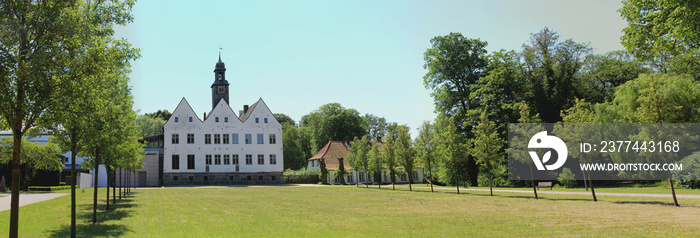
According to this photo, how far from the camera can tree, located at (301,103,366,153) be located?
83438mm

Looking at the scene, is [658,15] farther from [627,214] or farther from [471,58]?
[471,58]

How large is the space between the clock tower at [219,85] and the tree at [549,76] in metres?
43.0

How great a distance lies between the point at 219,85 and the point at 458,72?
1476 inches

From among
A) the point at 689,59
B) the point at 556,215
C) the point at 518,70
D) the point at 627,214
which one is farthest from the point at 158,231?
the point at 689,59

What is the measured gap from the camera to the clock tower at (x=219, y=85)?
66.2m

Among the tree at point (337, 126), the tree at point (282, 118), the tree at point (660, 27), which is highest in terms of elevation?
the tree at point (282, 118)

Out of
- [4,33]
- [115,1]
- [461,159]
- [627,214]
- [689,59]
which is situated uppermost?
[689,59]

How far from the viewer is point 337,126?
83.5m

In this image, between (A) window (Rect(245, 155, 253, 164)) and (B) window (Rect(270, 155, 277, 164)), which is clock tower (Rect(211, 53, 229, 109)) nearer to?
(A) window (Rect(245, 155, 253, 164))

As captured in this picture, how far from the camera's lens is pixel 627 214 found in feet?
51.0

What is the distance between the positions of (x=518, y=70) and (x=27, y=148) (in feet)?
162

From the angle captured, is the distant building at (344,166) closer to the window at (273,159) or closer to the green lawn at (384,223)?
the window at (273,159)

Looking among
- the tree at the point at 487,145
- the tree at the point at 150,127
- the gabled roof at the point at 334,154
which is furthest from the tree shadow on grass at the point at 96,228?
the tree at the point at 150,127

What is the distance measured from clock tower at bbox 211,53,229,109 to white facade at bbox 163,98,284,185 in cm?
302
